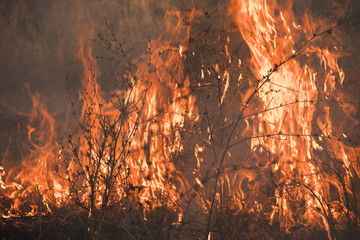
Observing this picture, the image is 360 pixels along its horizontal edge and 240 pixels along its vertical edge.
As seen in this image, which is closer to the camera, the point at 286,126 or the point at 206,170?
the point at 206,170

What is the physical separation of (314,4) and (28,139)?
19.0 feet

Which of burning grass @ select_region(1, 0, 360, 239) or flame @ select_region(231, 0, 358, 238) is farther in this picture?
flame @ select_region(231, 0, 358, 238)

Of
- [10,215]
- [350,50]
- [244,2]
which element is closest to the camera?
[10,215]

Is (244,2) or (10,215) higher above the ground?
(244,2)

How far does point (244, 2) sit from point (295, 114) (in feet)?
5.03

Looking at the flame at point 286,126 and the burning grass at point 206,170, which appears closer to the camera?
the burning grass at point 206,170

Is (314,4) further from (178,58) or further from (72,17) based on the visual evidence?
(72,17)

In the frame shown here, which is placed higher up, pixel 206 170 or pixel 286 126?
pixel 286 126

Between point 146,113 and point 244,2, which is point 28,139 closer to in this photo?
point 146,113

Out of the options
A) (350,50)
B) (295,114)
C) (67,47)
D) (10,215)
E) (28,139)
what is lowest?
(10,215)

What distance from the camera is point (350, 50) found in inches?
245

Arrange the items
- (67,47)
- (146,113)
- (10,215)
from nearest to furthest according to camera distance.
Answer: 1. (10,215)
2. (146,113)
3. (67,47)

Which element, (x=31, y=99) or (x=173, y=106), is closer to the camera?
(x=173, y=106)

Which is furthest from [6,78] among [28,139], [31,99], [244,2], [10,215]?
[244,2]
